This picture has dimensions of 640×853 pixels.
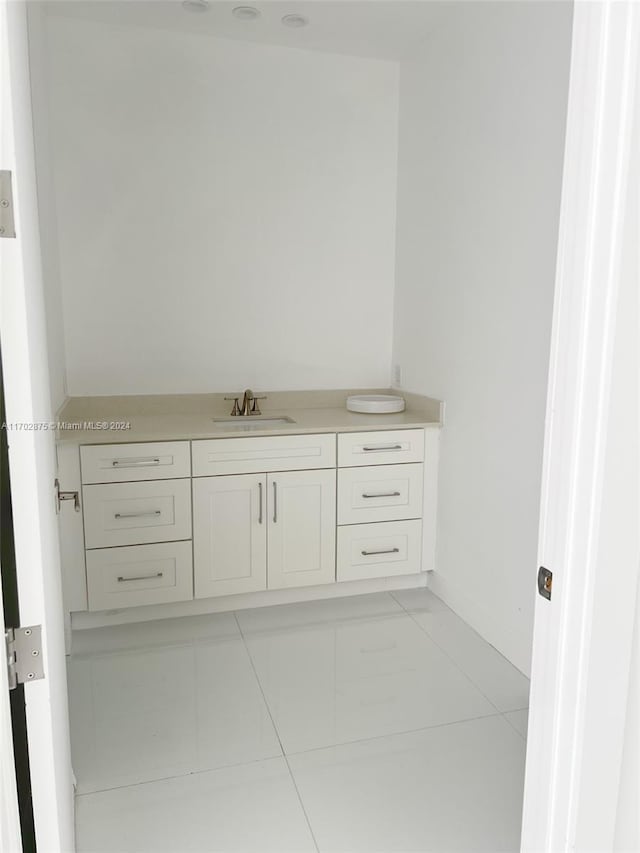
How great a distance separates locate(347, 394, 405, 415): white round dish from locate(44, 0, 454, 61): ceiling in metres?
Answer: 1.72

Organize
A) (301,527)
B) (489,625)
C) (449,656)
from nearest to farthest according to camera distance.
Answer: (449,656) < (489,625) < (301,527)

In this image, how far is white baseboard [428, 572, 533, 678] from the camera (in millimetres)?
2473

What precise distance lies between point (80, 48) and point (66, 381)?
151 centimetres

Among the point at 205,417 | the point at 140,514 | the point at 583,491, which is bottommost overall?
the point at 140,514

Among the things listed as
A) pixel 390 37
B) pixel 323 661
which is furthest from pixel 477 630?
pixel 390 37

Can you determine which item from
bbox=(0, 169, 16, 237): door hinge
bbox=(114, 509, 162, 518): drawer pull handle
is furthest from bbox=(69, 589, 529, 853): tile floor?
bbox=(0, 169, 16, 237): door hinge

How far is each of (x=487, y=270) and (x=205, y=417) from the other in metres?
1.50

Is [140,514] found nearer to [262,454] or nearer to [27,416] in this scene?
[262,454]

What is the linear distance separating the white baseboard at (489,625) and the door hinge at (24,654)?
1.89 m

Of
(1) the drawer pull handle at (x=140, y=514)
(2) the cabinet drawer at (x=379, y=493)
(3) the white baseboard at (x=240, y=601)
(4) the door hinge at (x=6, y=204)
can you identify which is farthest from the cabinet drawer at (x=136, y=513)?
(4) the door hinge at (x=6, y=204)

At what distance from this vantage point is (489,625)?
273cm

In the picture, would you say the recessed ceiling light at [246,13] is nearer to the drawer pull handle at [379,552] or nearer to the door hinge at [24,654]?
the drawer pull handle at [379,552]

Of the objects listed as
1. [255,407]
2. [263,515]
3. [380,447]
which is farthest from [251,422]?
[380,447]

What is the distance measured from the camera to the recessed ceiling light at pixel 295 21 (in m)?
2.89
